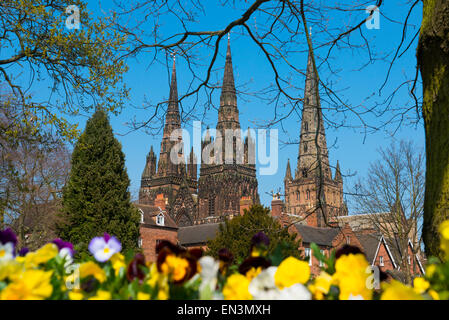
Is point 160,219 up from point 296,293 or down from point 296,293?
up

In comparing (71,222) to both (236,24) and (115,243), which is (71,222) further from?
(115,243)

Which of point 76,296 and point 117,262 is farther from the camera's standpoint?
point 117,262

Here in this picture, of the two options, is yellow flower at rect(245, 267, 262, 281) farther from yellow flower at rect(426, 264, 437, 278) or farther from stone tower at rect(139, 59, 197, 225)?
stone tower at rect(139, 59, 197, 225)

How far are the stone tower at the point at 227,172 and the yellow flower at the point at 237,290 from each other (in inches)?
3917

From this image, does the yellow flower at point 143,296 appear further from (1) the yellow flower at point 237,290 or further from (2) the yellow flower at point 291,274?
(2) the yellow flower at point 291,274

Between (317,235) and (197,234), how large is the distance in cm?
1628

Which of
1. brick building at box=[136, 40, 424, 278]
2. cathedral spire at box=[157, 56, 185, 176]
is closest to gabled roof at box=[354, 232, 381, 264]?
brick building at box=[136, 40, 424, 278]

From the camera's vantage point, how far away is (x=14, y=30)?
12.0 metres

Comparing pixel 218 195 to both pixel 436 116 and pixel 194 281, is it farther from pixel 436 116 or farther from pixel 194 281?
pixel 194 281

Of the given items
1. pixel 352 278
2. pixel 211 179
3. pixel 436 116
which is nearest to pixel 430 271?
pixel 352 278

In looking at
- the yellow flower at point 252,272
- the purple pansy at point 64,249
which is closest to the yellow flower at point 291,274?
the yellow flower at point 252,272

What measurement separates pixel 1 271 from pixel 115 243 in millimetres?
646

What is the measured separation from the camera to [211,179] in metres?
109

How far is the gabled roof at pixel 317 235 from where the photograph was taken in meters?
48.0
